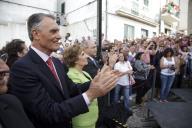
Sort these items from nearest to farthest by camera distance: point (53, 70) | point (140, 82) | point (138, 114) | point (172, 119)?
point (53, 70)
point (172, 119)
point (138, 114)
point (140, 82)

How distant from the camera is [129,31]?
20.2m

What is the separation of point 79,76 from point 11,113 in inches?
63.4

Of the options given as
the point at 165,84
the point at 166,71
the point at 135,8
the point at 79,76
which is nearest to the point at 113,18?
the point at 135,8

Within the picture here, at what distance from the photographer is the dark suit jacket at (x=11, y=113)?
1.76 meters

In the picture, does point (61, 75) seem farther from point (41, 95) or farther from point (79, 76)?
point (79, 76)

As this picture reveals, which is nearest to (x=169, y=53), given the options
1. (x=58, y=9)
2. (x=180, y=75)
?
(x=180, y=75)

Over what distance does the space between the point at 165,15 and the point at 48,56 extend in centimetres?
2535

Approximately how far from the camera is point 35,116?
210cm

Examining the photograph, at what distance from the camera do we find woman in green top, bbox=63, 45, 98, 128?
3.12 m

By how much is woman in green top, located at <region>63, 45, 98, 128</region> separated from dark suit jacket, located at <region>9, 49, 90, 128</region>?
85 cm

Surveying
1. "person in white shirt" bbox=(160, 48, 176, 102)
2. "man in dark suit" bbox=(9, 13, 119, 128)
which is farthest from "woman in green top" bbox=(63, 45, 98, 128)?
"person in white shirt" bbox=(160, 48, 176, 102)

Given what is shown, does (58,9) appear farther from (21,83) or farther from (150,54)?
(21,83)

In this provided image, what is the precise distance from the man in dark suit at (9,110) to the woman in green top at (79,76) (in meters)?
1.27

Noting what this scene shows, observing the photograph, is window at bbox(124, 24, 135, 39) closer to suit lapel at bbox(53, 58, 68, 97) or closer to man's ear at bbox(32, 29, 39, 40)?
suit lapel at bbox(53, 58, 68, 97)
